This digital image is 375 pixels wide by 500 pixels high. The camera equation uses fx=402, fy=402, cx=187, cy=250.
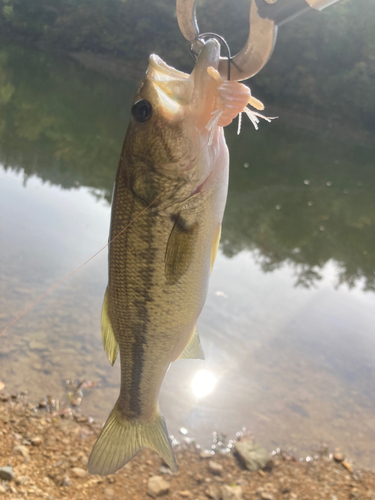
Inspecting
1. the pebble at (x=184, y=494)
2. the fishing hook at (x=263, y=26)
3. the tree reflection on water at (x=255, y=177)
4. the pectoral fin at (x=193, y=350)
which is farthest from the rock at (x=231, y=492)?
the tree reflection on water at (x=255, y=177)

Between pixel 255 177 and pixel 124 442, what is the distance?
13.4 metres

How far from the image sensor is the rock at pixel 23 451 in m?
3.05

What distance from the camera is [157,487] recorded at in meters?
3.18

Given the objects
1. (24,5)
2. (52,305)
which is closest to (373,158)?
(52,305)

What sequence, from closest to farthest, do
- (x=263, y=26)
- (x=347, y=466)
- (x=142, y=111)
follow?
(x=263, y=26) < (x=142, y=111) < (x=347, y=466)

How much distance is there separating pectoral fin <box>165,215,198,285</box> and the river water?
2715 mm

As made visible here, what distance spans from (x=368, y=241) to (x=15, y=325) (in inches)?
389

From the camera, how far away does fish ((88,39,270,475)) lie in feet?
5.17

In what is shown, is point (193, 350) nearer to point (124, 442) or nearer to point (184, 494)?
point (124, 442)

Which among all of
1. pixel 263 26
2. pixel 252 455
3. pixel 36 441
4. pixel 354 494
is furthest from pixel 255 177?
pixel 263 26

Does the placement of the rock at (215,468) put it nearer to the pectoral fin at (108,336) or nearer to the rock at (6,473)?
the rock at (6,473)

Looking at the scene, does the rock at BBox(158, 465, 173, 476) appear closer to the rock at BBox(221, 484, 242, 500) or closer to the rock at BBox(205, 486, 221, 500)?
the rock at BBox(205, 486, 221, 500)

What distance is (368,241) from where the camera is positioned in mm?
11391

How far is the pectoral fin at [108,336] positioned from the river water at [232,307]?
2.18 metres
